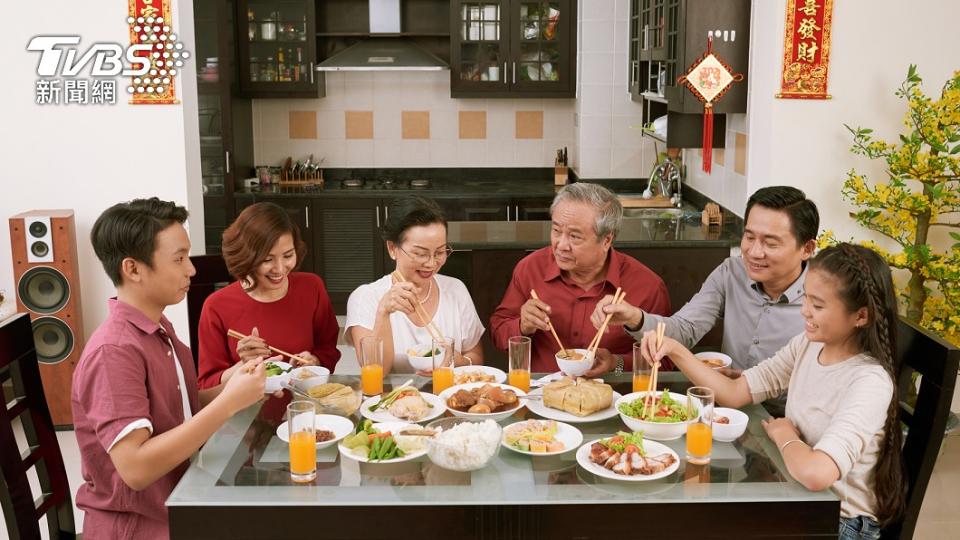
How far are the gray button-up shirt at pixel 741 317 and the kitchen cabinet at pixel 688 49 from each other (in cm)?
159

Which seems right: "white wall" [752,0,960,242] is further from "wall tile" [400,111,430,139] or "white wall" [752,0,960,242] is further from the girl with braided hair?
"wall tile" [400,111,430,139]

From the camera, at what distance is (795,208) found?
8.68 ft

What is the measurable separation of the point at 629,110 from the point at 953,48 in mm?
2695

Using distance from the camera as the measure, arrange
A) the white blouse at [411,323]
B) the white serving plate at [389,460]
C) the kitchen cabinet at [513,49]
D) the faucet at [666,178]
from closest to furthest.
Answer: the white serving plate at [389,460] < the white blouse at [411,323] < the faucet at [666,178] < the kitchen cabinet at [513,49]

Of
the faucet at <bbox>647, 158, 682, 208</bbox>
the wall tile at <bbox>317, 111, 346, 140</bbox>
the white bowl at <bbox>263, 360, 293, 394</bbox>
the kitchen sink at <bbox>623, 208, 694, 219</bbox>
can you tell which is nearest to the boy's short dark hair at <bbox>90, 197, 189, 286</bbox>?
the white bowl at <bbox>263, 360, 293, 394</bbox>

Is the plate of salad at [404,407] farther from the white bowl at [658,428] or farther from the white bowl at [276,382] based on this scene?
the white bowl at [658,428]

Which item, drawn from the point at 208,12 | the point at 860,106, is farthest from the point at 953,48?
the point at 208,12

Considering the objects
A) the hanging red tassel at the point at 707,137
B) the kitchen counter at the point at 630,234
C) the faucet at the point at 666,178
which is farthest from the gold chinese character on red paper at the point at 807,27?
the faucet at the point at 666,178

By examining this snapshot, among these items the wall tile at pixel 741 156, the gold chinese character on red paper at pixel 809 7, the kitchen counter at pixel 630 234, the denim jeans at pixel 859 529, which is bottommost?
the denim jeans at pixel 859 529

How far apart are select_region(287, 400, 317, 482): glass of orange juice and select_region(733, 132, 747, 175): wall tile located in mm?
2968

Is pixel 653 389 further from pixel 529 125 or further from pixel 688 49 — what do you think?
pixel 529 125

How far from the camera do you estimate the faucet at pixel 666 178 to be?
5.71m

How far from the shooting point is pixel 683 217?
4.97 meters

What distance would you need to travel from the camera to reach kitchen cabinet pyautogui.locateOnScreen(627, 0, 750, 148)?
13.9 feet
